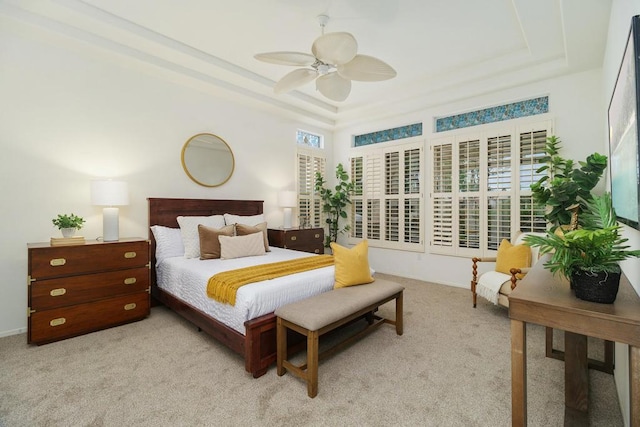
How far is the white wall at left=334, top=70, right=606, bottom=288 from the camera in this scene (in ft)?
11.6

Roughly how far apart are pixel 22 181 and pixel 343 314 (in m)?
3.42

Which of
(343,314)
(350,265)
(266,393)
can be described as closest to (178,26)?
(350,265)

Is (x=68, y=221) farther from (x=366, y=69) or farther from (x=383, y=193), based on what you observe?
(x=383, y=193)

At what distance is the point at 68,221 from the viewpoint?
9.57 ft

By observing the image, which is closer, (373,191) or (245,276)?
(245,276)

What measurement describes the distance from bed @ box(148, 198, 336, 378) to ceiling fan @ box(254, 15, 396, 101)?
2.04m

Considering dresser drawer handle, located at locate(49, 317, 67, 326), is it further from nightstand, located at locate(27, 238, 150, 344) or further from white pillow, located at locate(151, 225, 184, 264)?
white pillow, located at locate(151, 225, 184, 264)

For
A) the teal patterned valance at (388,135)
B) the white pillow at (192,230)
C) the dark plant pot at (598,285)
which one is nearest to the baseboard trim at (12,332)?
the white pillow at (192,230)

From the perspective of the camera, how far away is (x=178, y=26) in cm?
302

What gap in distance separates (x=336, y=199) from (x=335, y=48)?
356 centimetres

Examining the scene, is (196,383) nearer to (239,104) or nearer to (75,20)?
(75,20)

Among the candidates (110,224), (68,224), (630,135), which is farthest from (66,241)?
(630,135)

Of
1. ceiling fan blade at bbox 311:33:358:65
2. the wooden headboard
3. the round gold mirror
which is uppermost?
ceiling fan blade at bbox 311:33:358:65

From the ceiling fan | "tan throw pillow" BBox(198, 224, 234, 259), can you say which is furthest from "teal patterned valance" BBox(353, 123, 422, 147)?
"tan throw pillow" BBox(198, 224, 234, 259)
